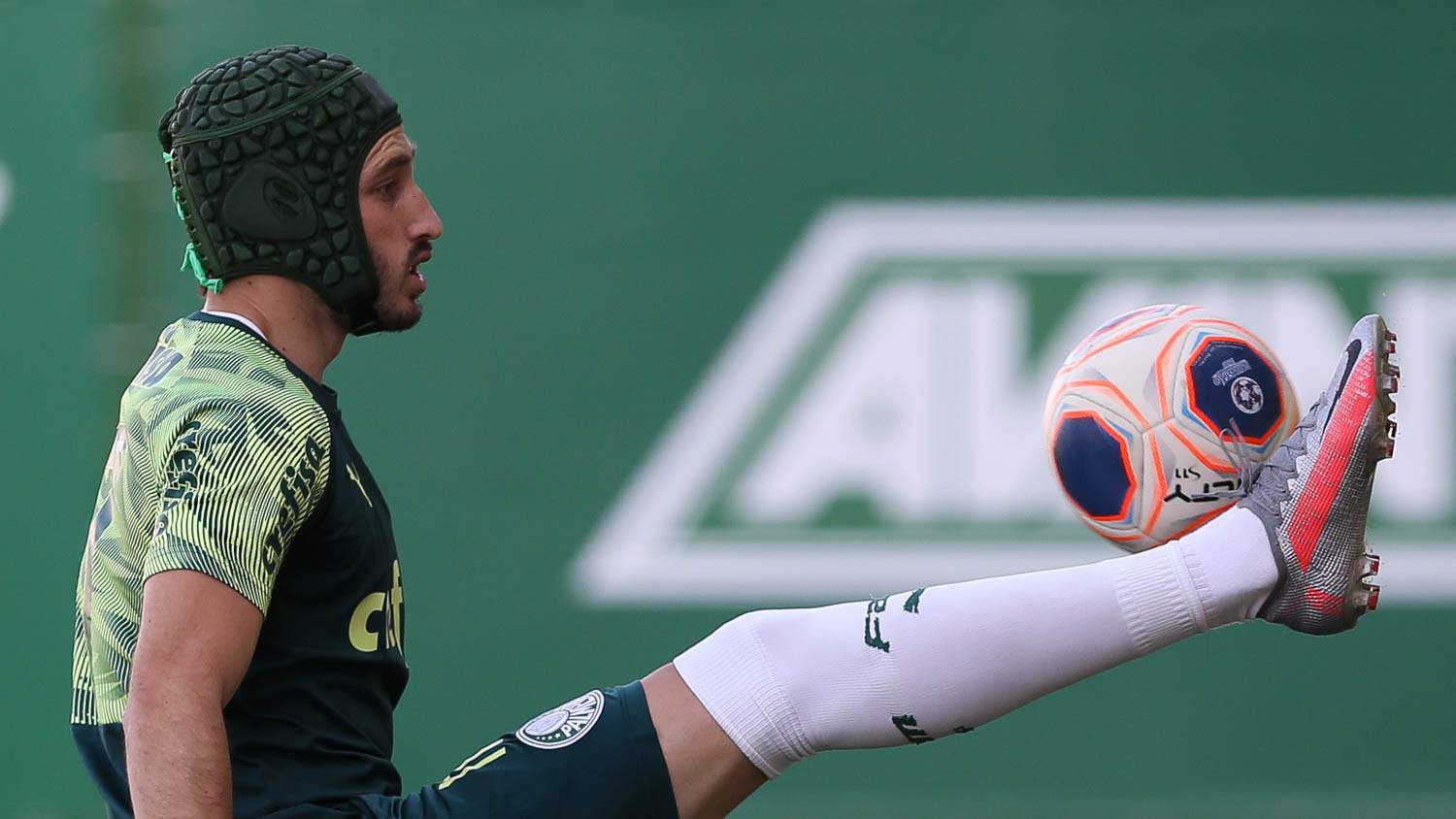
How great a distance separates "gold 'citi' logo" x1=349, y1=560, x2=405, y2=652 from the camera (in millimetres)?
2355

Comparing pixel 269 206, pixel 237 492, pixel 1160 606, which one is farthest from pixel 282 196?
pixel 1160 606

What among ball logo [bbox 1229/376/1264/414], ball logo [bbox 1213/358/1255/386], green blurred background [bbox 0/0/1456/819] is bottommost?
green blurred background [bbox 0/0/1456/819]

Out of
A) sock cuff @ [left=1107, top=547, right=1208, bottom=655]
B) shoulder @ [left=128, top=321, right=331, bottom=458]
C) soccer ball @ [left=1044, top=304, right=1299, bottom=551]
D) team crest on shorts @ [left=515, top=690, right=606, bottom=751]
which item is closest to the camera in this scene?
shoulder @ [left=128, top=321, right=331, bottom=458]

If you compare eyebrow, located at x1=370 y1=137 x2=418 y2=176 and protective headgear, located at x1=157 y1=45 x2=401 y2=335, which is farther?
eyebrow, located at x1=370 y1=137 x2=418 y2=176

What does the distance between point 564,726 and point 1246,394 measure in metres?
1.05

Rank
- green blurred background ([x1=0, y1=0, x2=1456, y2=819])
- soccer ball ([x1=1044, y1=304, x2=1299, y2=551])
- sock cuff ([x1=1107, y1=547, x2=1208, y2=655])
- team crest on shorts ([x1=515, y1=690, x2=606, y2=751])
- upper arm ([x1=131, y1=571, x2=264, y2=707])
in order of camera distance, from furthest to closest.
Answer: green blurred background ([x1=0, y1=0, x2=1456, y2=819]) → soccer ball ([x1=1044, y1=304, x2=1299, y2=551]) → team crest on shorts ([x1=515, y1=690, x2=606, y2=751]) → sock cuff ([x1=1107, y1=547, x2=1208, y2=655]) → upper arm ([x1=131, y1=571, x2=264, y2=707])

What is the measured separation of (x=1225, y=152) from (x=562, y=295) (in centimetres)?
166

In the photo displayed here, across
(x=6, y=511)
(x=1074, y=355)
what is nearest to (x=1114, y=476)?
(x=1074, y=355)

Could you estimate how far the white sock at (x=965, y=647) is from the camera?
7.46 feet

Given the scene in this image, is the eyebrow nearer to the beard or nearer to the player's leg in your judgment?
the beard

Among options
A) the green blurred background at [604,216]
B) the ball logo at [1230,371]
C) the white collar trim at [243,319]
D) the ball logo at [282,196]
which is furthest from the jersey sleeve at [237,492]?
the green blurred background at [604,216]

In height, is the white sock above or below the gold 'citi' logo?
above

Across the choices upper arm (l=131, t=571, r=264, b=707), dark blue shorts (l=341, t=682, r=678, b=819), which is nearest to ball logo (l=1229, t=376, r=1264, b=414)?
dark blue shorts (l=341, t=682, r=678, b=819)

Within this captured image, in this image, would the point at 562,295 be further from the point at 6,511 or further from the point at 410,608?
the point at 6,511
